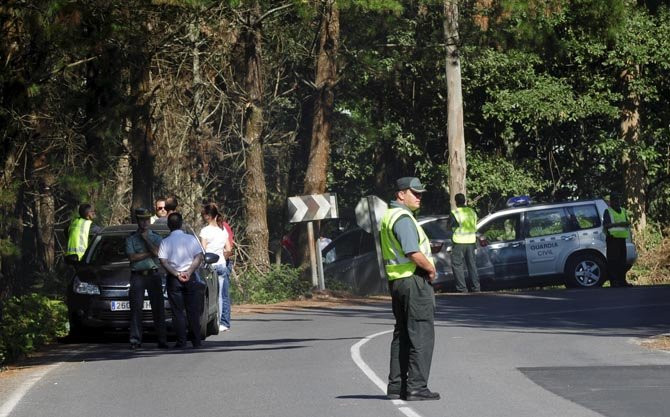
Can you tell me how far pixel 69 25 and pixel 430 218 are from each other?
13640mm

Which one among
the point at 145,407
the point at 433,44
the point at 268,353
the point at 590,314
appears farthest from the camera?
the point at 433,44

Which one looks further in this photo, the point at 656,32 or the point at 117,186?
the point at 656,32

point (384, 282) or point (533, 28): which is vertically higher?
point (533, 28)

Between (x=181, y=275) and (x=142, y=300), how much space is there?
574 millimetres

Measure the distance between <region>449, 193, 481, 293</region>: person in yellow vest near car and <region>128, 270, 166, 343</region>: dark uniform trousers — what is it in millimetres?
10210

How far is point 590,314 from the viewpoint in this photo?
2123cm

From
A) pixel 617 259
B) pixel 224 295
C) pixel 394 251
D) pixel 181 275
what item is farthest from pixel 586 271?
pixel 394 251

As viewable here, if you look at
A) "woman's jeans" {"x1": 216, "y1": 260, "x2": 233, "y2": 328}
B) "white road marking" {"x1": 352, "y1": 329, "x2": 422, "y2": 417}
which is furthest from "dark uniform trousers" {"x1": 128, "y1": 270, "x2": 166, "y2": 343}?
"white road marking" {"x1": 352, "y1": 329, "x2": 422, "y2": 417}

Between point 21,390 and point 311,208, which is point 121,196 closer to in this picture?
point 311,208

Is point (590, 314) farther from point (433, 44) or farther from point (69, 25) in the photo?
point (433, 44)

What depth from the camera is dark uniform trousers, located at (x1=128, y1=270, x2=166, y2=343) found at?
1733 cm

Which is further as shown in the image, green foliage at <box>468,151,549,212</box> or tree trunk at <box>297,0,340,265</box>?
green foliage at <box>468,151,549,212</box>

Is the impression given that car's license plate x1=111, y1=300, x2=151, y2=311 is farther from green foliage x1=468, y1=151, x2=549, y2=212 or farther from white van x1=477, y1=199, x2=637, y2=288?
green foliage x1=468, y1=151, x2=549, y2=212

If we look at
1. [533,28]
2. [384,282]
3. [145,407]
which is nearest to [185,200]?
[384,282]
